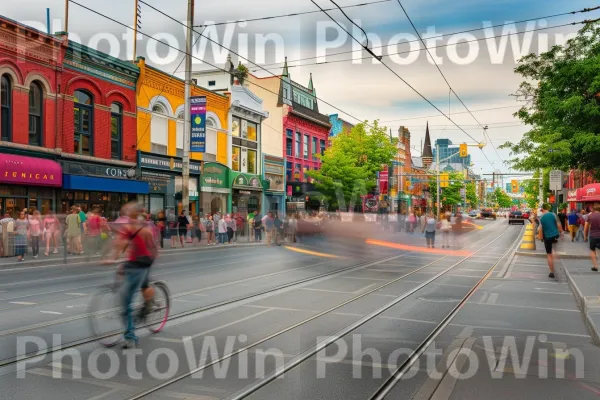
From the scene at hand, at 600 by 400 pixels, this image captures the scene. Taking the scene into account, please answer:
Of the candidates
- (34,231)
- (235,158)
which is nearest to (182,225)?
(34,231)

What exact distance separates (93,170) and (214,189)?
11.0 m

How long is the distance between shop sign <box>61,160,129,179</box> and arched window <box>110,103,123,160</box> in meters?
0.85

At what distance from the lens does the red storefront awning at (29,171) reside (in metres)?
22.0

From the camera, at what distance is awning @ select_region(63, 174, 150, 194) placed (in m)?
25.2

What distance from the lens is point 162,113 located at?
32.6 metres

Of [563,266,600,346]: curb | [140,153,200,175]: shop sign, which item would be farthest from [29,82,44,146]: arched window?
[563,266,600,346]: curb

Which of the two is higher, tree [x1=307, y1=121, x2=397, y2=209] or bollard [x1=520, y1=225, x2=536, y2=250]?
tree [x1=307, y1=121, x2=397, y2=209]

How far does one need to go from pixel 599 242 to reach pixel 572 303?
4.41 m

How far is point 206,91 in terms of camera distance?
36156 millimetres

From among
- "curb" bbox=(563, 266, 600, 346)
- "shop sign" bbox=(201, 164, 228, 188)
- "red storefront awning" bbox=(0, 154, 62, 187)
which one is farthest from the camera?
"shop sign" bbox=(201, 164, 228, 188)

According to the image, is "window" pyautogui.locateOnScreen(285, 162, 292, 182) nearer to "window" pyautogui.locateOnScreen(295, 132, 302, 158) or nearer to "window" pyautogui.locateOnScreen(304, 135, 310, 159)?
"window" pyautogui.locateOnScreen(295, 132, 302, 158)

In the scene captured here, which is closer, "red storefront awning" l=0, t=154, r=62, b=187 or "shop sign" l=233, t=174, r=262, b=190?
"red storefront awning" l=0, t=154, r=62, b=187

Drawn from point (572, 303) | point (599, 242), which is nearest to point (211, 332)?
point (572, 303)

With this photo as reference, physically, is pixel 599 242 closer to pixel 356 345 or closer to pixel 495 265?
pixel 495 265
